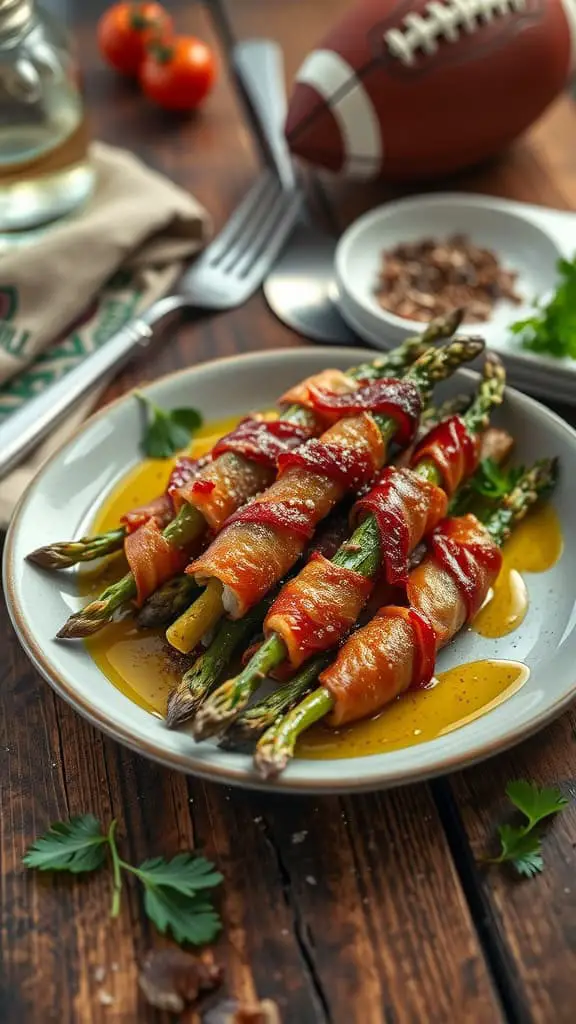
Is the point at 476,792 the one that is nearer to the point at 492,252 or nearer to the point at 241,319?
the point at 241,319

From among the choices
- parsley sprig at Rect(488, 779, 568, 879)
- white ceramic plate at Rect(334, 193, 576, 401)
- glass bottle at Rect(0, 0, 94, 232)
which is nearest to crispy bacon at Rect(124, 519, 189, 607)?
parsley sprig at Rect(488, 779, 568, 879)

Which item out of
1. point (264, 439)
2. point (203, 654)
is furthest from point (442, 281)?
point (203, 654)

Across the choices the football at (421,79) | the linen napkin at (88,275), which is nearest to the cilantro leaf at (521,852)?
the linen napkin at (88,275)

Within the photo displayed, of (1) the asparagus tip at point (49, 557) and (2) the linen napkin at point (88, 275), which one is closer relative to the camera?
(1) the asparagus tip at point (49, 557)

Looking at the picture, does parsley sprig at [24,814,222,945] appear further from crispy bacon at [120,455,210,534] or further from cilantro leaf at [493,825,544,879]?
crispy bacon at [120,455,210,534]

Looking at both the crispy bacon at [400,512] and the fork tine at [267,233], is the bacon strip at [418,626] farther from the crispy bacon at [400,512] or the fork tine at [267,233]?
the fork tine at [267,233]
